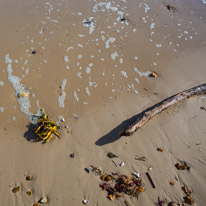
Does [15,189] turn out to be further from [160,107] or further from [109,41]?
[109,41]

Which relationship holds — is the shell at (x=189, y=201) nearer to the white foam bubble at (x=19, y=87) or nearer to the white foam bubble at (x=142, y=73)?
the white foam bubble at (x=142, y=73)

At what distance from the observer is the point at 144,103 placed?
4.36 metres

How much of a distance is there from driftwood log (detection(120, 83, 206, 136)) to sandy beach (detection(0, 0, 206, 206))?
18 cm

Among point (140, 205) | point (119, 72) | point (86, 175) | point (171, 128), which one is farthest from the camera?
point (119, 72)

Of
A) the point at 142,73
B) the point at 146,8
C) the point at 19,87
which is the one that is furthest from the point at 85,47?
the point at 146,8

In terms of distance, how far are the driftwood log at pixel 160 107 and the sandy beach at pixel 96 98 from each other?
0.18 metres

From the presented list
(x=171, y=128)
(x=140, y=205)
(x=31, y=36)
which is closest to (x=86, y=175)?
(x=140, y=205)

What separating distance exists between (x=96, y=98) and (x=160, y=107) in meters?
1.45

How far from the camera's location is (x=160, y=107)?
13.3 ft

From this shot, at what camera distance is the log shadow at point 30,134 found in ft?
12.1

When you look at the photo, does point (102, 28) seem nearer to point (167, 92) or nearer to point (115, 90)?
point (115, 90)

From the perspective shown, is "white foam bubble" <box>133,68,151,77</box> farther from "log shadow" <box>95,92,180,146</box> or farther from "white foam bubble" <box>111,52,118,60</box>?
"log shadow" <box>95,92,180,146</box>

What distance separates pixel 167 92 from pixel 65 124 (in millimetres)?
2560

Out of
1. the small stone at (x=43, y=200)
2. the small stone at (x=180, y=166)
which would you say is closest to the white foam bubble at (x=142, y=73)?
the small stone at (x=180, y=166)
